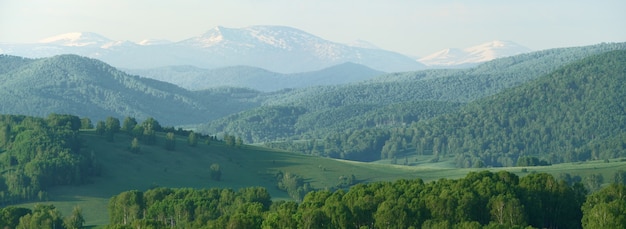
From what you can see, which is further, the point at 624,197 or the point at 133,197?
the point at 133,197

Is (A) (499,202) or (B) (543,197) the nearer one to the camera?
(A) (499,202)

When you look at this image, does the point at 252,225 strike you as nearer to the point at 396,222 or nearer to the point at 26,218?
the point at 396,222

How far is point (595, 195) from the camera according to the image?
136 meters

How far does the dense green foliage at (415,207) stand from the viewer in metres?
124

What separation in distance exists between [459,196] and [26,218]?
194 ft

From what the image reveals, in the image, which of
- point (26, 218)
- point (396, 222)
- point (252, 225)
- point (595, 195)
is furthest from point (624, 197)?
point (26, 218)

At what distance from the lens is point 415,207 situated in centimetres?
12888

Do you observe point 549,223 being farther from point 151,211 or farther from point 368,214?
point 151,211

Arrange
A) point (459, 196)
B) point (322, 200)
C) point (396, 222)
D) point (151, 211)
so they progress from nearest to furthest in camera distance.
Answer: point (396, 222), point (459, 196), point (322, 200), point (151, 211)

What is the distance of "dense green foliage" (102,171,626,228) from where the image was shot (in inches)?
4872

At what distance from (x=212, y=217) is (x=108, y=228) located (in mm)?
26830

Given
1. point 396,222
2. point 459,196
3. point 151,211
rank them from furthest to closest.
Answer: point 151,211 < point 459,196 < point 396,222

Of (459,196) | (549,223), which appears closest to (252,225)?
(459,196)

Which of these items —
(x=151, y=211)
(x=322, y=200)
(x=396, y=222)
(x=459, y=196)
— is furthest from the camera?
(x=151, y=211)
